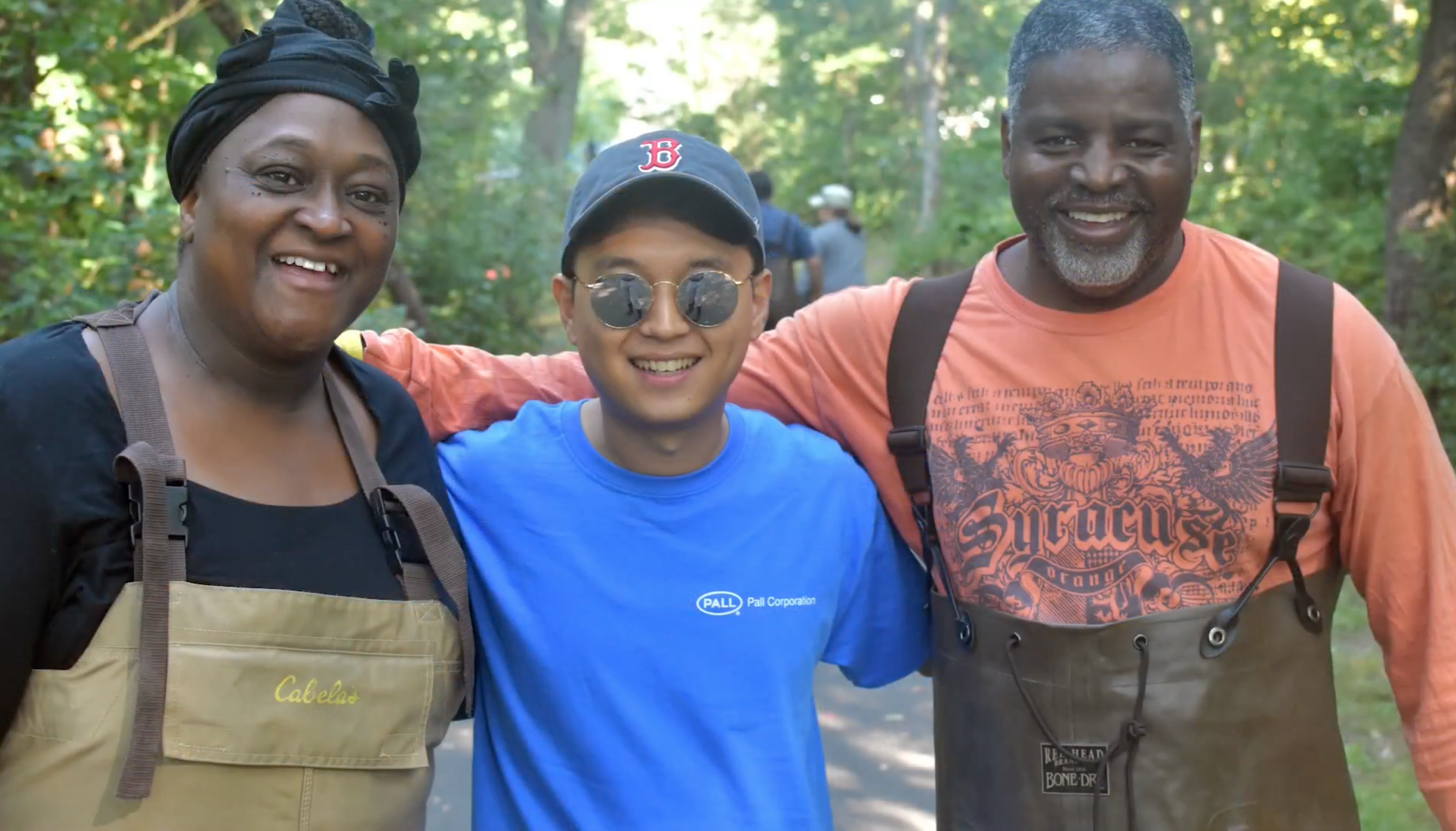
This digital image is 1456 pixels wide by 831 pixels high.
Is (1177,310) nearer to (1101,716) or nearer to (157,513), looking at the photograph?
(1101,716)

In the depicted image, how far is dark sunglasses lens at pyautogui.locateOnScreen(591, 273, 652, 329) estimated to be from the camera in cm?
262

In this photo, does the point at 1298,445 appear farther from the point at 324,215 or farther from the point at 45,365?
the point at 45,365

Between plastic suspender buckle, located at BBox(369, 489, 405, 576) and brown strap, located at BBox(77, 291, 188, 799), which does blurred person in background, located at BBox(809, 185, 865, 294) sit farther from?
brown strap, located at BBox(77, 291, 188, 799)

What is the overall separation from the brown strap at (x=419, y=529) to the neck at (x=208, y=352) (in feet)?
0.47

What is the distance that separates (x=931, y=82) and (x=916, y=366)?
30261 mm

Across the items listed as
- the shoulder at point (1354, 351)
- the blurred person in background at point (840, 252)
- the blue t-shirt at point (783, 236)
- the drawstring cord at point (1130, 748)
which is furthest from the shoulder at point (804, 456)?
the blurred person in background at point (840, 252)

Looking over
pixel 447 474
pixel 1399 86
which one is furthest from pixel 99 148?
pixel 1399 86

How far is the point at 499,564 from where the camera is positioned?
2.66 m

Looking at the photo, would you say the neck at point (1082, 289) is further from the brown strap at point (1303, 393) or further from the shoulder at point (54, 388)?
the shoulder at point (54, 388)

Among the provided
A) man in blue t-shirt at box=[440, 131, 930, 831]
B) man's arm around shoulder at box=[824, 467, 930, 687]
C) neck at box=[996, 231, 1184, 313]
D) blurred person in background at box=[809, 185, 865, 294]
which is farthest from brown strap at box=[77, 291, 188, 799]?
blurred person in background at box=[809, 185, 865, 294]

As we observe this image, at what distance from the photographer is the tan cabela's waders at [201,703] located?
6.61 ft

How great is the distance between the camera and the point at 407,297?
10484 millimetres

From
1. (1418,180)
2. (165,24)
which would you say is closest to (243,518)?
(165,24)

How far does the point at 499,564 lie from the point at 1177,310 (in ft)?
4.66
